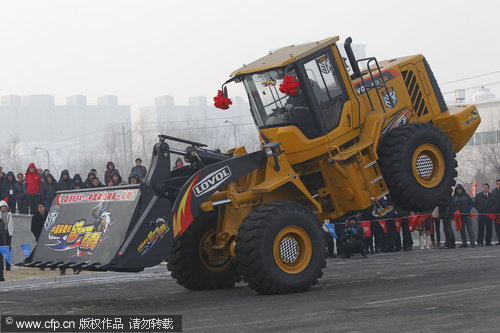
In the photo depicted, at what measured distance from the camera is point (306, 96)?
1379 cm

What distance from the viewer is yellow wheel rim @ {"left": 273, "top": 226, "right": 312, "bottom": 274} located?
41.5 ft

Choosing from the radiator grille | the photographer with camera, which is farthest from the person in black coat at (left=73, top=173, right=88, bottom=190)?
the radiator grille

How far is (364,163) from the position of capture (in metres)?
14.0

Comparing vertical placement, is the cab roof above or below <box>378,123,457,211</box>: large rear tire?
above

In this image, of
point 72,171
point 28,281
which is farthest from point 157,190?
point 72,171

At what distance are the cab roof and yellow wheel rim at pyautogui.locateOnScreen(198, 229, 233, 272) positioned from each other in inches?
124

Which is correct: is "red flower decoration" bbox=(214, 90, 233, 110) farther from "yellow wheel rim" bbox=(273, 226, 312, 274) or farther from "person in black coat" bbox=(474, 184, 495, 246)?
"person in black coat" bbox=(474, 184, 495, 246)

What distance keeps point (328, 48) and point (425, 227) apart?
45.8 ft

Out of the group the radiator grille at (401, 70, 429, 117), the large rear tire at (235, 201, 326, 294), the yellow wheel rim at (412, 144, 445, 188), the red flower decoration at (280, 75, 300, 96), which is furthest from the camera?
the radiator grille at (401, 70, 429, 117)

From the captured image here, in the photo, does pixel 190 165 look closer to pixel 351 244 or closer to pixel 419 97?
pixel 419 97

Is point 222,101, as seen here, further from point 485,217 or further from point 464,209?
point 485,217

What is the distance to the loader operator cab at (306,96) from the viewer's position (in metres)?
13.8

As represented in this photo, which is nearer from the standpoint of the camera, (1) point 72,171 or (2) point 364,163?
(2) point 364,163

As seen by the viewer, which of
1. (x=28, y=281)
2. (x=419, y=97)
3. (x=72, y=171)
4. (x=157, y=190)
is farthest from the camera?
(x=72, y=171)
